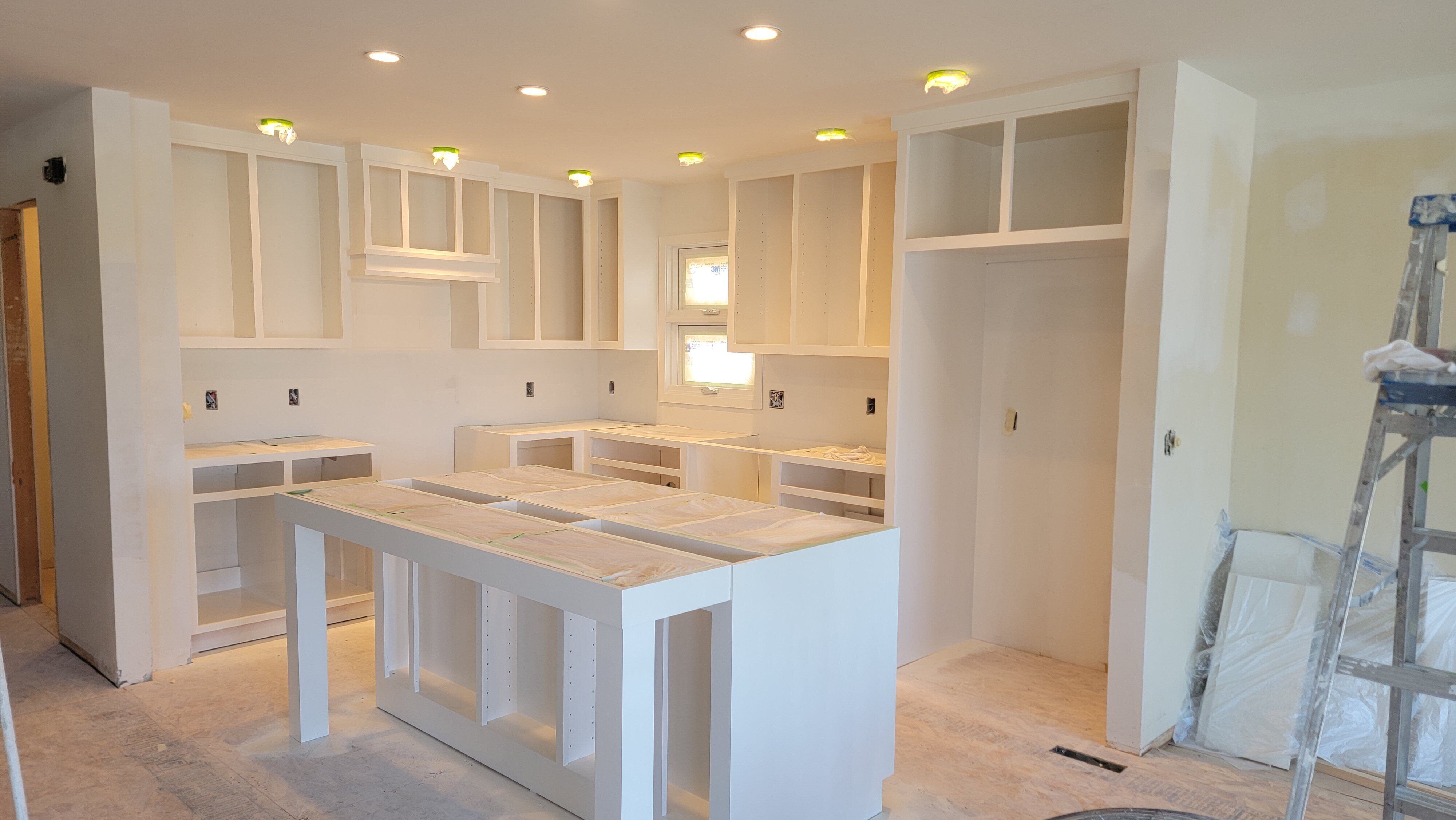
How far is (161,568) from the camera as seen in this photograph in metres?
3.94

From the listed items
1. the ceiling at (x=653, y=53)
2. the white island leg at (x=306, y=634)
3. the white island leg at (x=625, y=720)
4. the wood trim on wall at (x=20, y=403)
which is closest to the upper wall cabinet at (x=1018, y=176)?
the ceiling at (x=653, y=53)

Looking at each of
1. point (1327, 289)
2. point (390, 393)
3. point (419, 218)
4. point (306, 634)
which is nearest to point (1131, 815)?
point (1327, 289)

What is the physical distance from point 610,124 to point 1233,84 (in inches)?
98.6

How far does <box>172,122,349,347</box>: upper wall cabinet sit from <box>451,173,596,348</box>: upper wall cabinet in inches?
29.7

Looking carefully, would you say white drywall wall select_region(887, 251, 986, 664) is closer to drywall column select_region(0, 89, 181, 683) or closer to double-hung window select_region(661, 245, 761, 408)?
double-hung window select_region(661, 245, 761, 408)

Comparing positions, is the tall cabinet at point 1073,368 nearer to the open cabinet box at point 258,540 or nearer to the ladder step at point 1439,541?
the ladder step at point 1439,541

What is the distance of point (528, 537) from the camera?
2547mm

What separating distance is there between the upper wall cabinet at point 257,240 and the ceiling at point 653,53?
463 mm

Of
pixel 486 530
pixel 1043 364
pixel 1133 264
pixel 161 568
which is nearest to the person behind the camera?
pixel 486 530

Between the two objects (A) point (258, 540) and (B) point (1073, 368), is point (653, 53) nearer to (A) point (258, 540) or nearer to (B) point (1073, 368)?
(B) point (1073, 368)

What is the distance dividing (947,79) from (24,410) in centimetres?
495

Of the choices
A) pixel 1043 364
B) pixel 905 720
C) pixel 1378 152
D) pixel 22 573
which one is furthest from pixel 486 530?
pixel 22 573

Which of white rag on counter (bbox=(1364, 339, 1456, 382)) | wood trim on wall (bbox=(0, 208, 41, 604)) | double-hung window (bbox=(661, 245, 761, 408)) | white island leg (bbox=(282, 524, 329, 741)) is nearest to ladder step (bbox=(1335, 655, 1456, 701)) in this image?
white rag on counter (bbox=(1364, 339, 1456, 382))

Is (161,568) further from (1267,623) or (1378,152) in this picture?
(1378,152)
